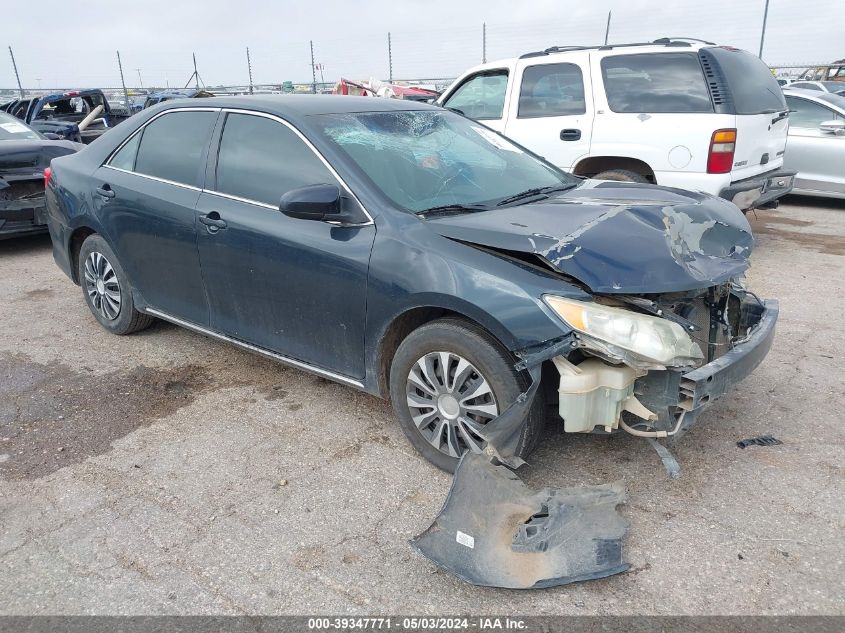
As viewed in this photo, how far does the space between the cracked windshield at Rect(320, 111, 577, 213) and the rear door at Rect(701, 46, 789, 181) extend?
2.90 m

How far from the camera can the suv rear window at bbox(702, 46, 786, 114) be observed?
20.7ft

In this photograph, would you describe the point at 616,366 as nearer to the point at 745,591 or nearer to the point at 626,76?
the point at 745,591

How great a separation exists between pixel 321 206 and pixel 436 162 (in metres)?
0.83

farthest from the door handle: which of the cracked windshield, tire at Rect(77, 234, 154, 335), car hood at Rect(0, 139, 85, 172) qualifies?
car hood at Rect(0, 139, 85, 172)

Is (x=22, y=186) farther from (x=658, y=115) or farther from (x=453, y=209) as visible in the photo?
(x=658, y=115)

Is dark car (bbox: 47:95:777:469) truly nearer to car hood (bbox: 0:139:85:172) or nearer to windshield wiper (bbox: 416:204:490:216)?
windshield wiper (bbox: 416:204:490:216)

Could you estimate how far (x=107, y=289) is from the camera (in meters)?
4.99

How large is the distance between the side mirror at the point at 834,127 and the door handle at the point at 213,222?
8.42 m

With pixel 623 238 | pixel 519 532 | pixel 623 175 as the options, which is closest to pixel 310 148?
pixel 623 238

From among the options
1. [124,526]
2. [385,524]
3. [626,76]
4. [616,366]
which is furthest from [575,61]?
[124,526]

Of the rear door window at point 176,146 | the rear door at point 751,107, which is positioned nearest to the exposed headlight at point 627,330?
the rear door window at point 176,146

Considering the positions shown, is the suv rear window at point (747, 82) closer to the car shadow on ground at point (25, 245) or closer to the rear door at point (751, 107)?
the rear door at point (751, 107)

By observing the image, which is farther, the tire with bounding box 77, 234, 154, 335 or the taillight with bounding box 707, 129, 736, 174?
the taillight with bounding box 707, 129, 736, 174

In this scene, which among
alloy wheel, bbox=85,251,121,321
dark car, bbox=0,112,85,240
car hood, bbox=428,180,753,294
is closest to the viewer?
car hood, bbox=428,180,753,294
